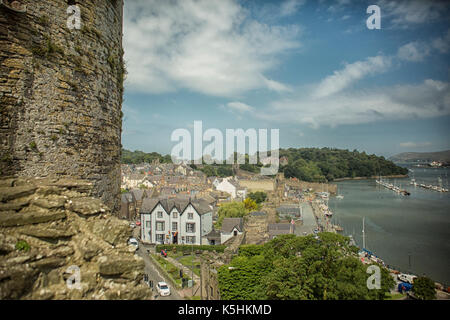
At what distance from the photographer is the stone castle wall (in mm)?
3473

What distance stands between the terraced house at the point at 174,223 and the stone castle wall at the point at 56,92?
26464 millimetres

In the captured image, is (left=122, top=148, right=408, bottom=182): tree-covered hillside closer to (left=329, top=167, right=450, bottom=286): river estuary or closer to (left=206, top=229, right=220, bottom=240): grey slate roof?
(left=329, top=167, right=450, bottom=286): river estuary

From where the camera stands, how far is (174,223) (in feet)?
101

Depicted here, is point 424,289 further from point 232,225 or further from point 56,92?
point 56,92

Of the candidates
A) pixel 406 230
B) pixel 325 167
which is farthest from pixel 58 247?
pixel 325 167

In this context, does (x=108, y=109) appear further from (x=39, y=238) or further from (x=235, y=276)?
(x=235, y=276)

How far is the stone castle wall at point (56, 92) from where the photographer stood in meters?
3.47

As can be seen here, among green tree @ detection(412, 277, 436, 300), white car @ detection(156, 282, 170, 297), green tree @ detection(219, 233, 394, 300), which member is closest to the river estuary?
green tree @ detection(412, 277, 436, 300)

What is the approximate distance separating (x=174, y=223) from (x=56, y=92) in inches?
1115

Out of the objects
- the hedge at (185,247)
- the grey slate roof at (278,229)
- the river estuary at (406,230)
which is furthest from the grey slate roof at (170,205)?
the river estuary at (406,230)

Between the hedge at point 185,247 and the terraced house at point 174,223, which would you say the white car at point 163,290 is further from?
the terraced house at point 174,223

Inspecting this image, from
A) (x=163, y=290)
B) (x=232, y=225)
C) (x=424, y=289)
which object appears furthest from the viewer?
(x=232, y=225)

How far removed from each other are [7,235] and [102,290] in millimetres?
1090

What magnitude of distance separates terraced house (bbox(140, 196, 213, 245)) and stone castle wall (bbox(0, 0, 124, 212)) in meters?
26.5
